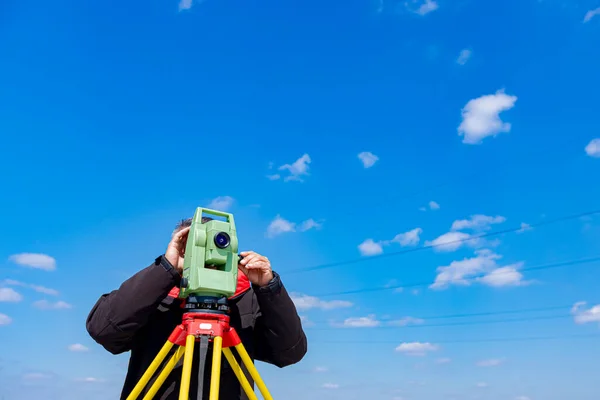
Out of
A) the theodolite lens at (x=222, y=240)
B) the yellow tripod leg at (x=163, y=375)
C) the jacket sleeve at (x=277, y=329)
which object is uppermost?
the theodolite lens at (x=222, y=240)

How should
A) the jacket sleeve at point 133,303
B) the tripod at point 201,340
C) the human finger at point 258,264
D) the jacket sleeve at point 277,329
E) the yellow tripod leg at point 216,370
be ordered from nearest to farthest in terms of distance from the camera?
the yellow tripod leg at point 216,370 < the tripod at point 201,340 < the jacket sleeve at point 133,303 < the human finger at point 258,264 < the jacket sleeve at point 277,329

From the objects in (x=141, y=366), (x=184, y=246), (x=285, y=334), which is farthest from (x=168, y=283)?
(x=285, y=334)

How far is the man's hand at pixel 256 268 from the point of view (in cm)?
305

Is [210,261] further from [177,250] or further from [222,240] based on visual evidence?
[177,250]

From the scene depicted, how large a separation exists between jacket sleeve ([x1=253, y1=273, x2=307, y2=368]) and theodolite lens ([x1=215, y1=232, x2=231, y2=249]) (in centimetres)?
47

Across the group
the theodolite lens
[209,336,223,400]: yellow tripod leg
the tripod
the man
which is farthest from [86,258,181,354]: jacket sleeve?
[209,336,223,400]: yellow tripod leg

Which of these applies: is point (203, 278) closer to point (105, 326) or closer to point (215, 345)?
point (215, 345)

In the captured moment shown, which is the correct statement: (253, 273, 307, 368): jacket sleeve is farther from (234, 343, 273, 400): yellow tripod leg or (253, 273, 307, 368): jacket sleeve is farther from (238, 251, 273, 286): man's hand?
(234, 343, 273, 400): yellow tripod leg

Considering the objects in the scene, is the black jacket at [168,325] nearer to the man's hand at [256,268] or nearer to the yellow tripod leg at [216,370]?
the man's hand at [256,268]

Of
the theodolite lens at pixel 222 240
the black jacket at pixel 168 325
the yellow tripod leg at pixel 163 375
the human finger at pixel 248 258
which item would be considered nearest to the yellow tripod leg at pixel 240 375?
the black jacket at pixel 168 325

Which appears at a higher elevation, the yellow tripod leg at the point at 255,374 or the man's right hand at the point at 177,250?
the man's right hand at the point at 177,250

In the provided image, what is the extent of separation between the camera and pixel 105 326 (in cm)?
298

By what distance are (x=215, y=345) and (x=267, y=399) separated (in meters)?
0.51

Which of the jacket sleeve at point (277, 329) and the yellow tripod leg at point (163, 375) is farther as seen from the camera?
the jacket sleeve at point (277, 329)
